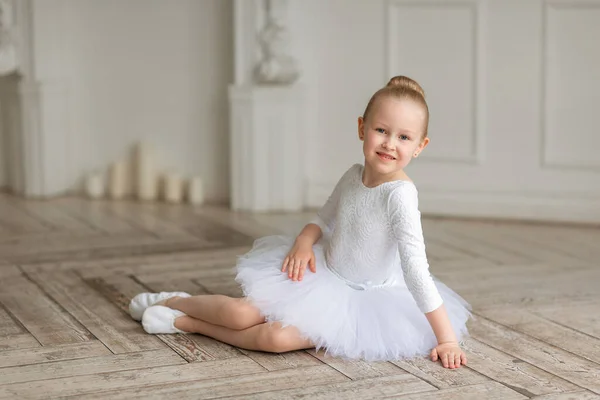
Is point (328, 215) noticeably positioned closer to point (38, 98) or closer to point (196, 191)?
point (196, 191)

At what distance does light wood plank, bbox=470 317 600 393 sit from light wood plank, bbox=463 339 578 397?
25 millimetres

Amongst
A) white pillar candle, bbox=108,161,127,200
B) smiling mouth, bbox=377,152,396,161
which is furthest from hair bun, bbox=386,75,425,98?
white pillar candle, bbox=108,161,127,200

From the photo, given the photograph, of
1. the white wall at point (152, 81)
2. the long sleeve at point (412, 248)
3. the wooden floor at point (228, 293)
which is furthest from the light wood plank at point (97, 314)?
the white wall at point (152, 81)

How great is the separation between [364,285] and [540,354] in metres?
0.41

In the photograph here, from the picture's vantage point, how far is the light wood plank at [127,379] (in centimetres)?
196

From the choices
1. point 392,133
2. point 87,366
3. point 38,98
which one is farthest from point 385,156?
point 38,98

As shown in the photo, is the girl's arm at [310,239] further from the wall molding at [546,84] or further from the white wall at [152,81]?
the white wall at [152,81]

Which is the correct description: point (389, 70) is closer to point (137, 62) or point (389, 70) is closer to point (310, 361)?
point (137, 62)

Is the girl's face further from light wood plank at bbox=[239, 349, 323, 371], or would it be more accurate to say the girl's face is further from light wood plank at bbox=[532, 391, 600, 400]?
light wood plank at bbox=[532, 391, 600, 400]

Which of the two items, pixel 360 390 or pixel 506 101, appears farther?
pixel 506 101

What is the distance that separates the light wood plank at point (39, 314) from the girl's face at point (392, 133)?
80 centimetres

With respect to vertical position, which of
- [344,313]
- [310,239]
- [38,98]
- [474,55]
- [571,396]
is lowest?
[571,396]

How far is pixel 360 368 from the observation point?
211 cm

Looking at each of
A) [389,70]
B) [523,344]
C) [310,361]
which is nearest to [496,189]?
[389,70]
